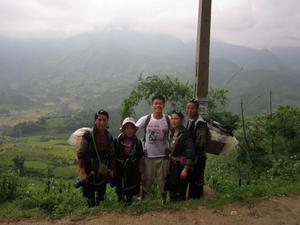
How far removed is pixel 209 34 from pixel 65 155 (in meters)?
60.6

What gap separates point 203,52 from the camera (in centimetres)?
603

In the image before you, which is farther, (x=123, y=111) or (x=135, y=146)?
(x=123, y=111)

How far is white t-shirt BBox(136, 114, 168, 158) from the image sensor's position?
5.51 metres

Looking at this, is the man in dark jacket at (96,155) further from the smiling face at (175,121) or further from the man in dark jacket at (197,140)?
the man in dark jacket at (197,140)

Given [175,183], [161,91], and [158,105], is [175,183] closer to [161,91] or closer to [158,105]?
[158,105]

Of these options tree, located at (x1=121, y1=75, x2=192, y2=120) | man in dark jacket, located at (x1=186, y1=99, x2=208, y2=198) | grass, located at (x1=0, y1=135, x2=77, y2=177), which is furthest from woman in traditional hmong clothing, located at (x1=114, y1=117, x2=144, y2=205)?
grass, located at (x1=0, y1=135, x2=77, y2=177)

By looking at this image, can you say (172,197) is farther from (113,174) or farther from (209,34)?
(209,34)

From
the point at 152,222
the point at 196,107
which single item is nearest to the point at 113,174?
the point at 152,222

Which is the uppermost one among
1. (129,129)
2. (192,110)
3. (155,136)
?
(192,110)

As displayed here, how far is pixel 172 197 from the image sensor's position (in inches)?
235

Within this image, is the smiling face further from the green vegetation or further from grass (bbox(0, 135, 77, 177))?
grass (bbox(0, 135, 77, 177))

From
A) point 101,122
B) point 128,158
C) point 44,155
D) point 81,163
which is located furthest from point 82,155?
point 44,155

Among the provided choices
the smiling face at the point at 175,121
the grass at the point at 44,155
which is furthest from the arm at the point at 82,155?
the grass at the point at 44,155

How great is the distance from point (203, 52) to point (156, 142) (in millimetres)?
1832
